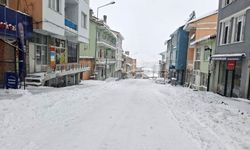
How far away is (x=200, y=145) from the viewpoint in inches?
219

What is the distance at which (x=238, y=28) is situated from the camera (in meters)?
17.7

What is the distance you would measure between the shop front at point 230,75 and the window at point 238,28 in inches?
55.2

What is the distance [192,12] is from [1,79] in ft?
125

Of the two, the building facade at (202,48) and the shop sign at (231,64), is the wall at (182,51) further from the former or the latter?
the shop sign at (231,64)

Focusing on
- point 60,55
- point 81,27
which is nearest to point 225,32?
point 81,27

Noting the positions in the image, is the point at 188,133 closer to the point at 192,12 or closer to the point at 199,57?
the point at 199,57

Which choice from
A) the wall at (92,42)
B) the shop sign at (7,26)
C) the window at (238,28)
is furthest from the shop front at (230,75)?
the wall at (92,42)

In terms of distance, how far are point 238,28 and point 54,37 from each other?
593 inches

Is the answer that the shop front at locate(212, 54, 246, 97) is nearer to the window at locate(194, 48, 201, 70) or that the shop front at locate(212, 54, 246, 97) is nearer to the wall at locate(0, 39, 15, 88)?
the window at locate(194, 48, 201, 70)

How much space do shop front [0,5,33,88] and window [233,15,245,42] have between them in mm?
14560

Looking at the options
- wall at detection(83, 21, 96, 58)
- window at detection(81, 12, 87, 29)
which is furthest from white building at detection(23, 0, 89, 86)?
wall at detection(83, 21, 96, 58)

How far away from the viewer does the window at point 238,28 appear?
55.3 feet

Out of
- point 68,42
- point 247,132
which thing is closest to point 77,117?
point 247,132

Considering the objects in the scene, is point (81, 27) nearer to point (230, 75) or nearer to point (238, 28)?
point (238, 28)
